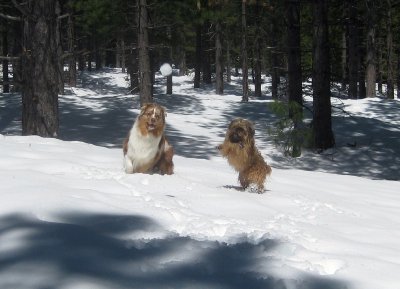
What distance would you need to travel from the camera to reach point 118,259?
10.8ft

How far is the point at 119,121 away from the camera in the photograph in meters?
17.5

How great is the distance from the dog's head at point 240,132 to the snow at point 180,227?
62cm

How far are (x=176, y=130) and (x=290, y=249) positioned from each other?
524 inches

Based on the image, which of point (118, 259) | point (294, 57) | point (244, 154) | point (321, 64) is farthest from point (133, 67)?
point (118, 259)

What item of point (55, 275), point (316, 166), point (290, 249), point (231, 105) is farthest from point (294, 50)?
point (55, 275)

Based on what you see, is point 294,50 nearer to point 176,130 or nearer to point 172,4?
point 176,130

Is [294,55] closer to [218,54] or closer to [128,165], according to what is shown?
[128,165]

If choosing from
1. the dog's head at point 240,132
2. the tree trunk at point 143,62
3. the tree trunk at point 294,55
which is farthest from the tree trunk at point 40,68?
the tree trunk at point 143,62

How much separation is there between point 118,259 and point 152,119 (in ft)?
10.6

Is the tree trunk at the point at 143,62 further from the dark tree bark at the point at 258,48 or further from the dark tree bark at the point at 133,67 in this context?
the dark tree bark at the point at 258,48

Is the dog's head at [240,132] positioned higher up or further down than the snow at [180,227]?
higher up

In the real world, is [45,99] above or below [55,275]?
above

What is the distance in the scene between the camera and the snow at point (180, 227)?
3176mm

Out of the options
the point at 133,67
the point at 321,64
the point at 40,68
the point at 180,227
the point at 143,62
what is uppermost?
the point at 133,67
